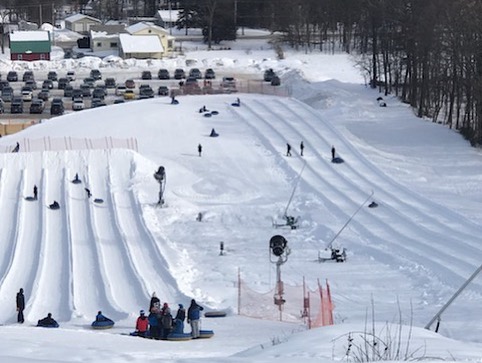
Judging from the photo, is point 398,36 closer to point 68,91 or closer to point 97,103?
point 97,103

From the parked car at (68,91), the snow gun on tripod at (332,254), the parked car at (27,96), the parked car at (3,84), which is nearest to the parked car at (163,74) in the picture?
the parked car at (68,91)

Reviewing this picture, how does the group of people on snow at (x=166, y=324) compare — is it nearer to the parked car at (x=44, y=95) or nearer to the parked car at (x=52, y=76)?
the parked car at (x=44, y=95)

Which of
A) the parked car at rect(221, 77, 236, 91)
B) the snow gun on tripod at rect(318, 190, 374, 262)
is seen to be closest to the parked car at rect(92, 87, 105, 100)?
the parked car at rect(221, 77, 236, 91)

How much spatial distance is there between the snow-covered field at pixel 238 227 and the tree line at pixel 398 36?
2.26 meters

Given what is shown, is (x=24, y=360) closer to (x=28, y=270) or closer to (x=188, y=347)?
(x=188, y=347)

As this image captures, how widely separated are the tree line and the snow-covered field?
226cm

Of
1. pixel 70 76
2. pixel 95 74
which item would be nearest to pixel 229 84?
pixel 95 74

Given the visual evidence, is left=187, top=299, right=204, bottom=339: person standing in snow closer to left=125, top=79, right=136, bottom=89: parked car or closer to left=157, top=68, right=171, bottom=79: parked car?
left=125, top=79, right=136, bottom=89: parked car

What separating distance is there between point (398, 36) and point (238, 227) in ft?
79.3

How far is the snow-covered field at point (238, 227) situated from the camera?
12.7m

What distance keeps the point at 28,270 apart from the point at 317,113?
1817cm

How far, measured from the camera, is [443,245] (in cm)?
2136

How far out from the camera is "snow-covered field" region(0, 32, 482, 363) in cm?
1268

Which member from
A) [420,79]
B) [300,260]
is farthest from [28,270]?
[420,79]
